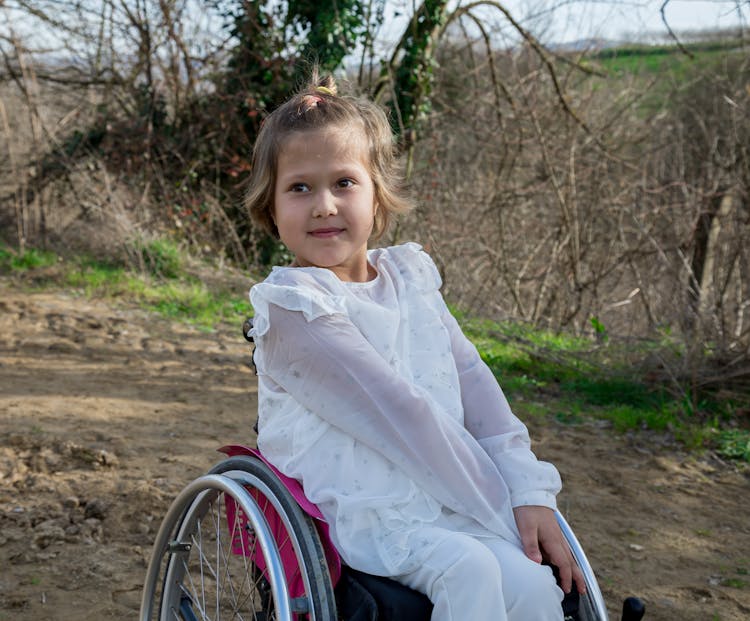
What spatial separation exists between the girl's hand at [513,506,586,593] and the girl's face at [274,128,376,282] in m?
0.67

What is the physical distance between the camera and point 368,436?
5.57ft

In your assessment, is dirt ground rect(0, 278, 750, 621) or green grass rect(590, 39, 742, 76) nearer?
dirt ground rect(0, 278, 750, 621)

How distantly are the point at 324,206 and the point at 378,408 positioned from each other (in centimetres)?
46

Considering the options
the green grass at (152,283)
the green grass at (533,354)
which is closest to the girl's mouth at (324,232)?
the green grass at (533,354)

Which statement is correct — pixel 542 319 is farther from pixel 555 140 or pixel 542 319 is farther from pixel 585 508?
pixel 585 508

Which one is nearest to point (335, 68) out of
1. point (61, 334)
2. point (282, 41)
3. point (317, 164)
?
point (282, 41)

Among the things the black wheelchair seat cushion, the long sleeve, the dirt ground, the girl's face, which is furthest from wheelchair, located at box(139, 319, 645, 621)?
the dirt ground

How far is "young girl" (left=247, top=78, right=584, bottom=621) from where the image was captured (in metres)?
1.59

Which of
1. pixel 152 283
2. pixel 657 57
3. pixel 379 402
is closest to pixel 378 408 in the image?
pixel 379 402

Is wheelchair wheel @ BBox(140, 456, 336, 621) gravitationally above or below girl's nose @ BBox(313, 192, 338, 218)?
below

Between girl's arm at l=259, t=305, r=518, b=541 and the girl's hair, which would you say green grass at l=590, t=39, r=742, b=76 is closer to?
the girl's hair

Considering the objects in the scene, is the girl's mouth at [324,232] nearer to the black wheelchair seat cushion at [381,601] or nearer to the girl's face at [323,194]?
the girl's face at [323,194]

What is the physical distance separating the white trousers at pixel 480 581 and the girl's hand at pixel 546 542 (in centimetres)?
6

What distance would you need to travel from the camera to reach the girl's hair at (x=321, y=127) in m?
1.91
